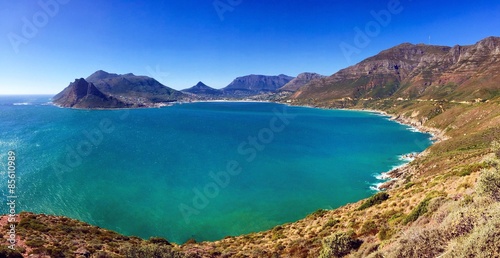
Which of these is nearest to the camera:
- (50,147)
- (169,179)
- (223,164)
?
(169,179)

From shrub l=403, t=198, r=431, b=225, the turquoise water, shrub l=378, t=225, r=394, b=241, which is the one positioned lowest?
the turquoise water

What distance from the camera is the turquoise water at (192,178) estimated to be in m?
53.8

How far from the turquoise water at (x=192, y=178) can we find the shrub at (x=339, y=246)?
28595mm

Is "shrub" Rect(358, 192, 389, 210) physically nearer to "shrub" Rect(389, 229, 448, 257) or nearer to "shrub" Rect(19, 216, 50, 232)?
"shrub" Rect(389, 229, 448, 257)

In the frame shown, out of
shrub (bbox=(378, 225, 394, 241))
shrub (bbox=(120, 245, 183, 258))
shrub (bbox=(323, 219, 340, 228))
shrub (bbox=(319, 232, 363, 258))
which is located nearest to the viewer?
shrub (bbox=(319, 232, 363, 258))

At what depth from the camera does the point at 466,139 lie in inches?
3255

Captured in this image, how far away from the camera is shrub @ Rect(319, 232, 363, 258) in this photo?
21844 millimetres

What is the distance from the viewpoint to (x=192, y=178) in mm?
78312

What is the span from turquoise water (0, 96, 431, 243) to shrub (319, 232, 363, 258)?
1126 inches

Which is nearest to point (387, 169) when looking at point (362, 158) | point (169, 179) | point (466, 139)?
point (362, 158)

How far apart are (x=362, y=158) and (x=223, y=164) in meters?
51.3

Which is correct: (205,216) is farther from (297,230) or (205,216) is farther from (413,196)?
(413,196)

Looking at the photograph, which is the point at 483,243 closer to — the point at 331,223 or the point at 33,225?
the point at 331,223

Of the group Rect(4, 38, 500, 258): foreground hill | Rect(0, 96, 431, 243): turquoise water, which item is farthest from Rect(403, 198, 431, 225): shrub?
Rect(0, 96, 431, 243): turquoise water
